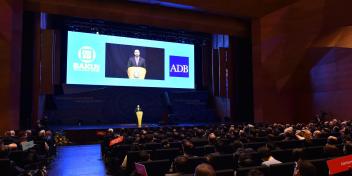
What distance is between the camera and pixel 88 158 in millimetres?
9727

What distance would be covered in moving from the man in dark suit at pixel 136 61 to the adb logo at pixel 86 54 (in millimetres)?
2073

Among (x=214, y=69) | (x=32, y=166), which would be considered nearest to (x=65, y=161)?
(x=32, y=166)

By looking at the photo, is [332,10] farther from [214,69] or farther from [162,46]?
[162,46]

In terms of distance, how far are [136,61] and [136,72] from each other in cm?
65

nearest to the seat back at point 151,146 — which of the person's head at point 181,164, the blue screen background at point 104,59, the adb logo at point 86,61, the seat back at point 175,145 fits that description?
the seat back at point 175,145

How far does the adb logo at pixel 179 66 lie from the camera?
19062 millimetres

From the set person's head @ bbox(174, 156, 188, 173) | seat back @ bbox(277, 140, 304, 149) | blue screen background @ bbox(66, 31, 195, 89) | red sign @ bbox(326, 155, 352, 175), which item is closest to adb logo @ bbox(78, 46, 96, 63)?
blue screen background @ bbox(66, 31, 195, 89)

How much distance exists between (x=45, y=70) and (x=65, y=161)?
6832 millimetres

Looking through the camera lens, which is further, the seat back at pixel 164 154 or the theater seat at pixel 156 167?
the seat back at pixel 164 154

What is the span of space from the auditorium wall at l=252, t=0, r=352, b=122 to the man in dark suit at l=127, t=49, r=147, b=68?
635 centimetres

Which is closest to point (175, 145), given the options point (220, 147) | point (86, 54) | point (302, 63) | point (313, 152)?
point (220, 147)

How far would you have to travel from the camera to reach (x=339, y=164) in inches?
155

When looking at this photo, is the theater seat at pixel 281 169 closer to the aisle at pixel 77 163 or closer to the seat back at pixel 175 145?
the seat back at pixel 175 145

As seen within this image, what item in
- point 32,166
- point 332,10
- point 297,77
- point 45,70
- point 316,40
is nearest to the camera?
point 32,166
